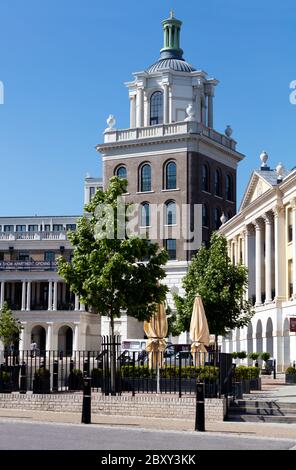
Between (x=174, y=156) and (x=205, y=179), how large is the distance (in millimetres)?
3849

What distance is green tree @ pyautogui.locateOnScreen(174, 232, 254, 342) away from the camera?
45.4m

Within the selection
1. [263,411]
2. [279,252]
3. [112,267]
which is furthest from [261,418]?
[279,252]

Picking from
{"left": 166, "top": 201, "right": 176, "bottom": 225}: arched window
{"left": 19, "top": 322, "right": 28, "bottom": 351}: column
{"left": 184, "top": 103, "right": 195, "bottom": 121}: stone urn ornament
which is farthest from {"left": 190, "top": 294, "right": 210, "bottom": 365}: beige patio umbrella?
{"left": 19, "top": 322, "right": 28, "bottom": 351}: column

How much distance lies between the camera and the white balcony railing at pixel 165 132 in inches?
2837

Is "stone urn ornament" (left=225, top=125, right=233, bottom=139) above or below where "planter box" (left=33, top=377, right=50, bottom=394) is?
above

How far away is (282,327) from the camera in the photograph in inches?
2183

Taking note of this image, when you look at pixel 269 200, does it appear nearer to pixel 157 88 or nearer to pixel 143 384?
pixel 157 88

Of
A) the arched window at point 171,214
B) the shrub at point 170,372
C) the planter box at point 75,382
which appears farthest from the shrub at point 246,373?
the arched window at point 171,214

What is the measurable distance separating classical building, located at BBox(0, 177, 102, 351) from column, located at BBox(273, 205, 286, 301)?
34585 mm

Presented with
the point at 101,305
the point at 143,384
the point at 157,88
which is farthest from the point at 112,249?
the point at 157,88

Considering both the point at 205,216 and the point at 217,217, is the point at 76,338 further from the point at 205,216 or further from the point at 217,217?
the point at 205,216

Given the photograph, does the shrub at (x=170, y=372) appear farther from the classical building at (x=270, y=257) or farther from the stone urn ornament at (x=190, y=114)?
the stone urn ornament at (x=190, y=114)

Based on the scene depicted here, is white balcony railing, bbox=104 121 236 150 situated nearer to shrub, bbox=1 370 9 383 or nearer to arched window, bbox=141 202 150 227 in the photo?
arched window, bbox=141 202 150 227
